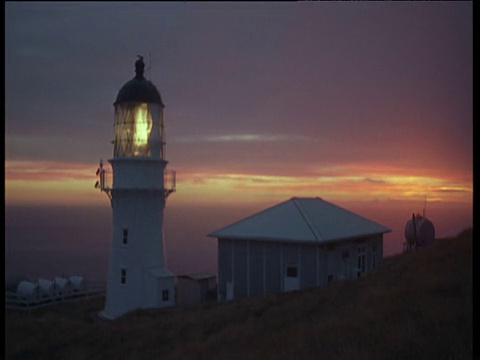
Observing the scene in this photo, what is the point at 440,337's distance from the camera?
751cm

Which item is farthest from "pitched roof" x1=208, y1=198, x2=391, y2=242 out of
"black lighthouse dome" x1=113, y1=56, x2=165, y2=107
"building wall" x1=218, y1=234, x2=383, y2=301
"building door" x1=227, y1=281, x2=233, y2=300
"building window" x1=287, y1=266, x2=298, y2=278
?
"black lighthouse dome" x1=113, y1=56, x2=165, y2=107


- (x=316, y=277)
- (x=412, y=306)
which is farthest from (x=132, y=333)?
(x=412, y=306)

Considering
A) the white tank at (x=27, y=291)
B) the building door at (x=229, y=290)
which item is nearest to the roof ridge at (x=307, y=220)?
the building door at (x=229, y=290)

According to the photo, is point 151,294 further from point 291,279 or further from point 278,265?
point 291,279

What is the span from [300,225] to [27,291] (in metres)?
13.6

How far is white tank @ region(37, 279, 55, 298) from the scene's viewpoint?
23188 millimetres

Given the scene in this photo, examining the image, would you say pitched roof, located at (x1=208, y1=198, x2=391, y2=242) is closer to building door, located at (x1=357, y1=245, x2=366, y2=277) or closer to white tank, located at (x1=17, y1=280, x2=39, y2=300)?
building door, located at (x1=357, y1=245, x2=366, y2=277)

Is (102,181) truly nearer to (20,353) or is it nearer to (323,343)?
(20,353)

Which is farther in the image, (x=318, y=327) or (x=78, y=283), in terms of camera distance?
(x=78, y=283)

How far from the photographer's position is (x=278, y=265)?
55.8 feet

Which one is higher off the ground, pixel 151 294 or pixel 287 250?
pixel 287 250

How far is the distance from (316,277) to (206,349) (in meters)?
7.43

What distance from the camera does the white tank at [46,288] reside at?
2319cm

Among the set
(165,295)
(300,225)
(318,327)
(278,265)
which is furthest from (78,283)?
(318,327)
